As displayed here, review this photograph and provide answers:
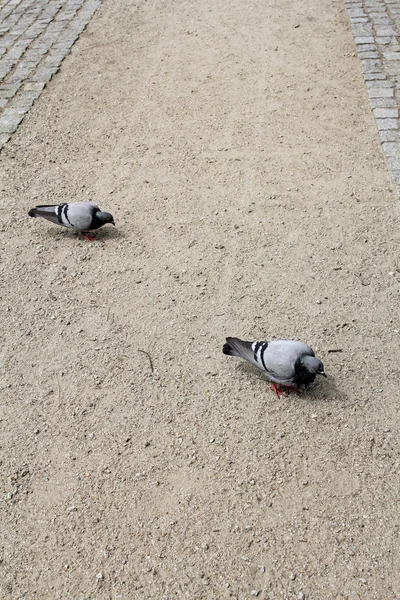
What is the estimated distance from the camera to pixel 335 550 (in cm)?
331

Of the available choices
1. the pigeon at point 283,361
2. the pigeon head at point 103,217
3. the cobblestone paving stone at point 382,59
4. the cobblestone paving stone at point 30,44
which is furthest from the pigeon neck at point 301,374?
the cobblestone paving stone at point 30,44

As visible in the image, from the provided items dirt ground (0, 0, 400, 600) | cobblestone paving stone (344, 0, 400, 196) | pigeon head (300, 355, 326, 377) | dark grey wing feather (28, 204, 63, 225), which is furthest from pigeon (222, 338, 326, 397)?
cobblestone paving stone (344, 0, 400, 196)

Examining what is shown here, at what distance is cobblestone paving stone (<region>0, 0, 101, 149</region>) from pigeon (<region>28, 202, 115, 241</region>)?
2038mm

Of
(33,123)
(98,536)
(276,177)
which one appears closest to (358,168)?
(276,177)

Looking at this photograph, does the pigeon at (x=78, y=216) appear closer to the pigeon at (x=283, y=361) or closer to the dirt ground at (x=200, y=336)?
the dirt ground at (x=200, y=336)

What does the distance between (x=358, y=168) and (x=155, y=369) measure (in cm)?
321

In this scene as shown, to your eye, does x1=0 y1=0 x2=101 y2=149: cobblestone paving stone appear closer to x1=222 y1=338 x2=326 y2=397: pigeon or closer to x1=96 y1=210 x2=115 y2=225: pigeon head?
x1=96 y1=210 x2=115 y2=225: pigeon head

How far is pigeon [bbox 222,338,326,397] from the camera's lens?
155 inches

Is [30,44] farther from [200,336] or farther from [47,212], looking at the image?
[200,336]

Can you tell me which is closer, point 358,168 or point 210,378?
point 210,378

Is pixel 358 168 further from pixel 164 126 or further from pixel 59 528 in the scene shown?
pixel 59 528

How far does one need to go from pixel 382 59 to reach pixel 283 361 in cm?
551

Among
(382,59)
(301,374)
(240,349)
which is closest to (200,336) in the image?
(240,349)

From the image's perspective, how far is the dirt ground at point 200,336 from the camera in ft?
11.1
